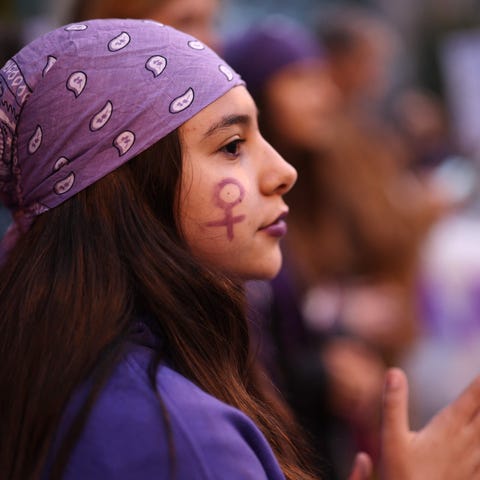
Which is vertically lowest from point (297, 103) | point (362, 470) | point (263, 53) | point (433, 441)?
point (297, 103)

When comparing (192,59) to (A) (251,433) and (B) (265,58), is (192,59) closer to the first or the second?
(A) (251,433)

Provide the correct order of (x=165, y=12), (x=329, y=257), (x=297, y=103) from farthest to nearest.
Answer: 1. (x=329, y=257)
2. (x=297, y=103)
3. (x=165, y=12)

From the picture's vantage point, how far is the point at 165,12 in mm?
3453

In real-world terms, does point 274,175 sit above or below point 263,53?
above

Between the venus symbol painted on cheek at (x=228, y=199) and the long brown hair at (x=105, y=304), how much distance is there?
86 mm

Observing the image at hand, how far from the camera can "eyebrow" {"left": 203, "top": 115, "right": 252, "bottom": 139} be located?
202 centimetres

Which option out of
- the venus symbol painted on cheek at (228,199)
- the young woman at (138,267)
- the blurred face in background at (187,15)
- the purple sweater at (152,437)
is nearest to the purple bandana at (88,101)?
the young woman at (138,267)

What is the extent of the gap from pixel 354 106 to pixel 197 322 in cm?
490

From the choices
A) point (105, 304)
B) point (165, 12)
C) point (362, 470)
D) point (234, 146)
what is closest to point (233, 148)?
point (234, 146)

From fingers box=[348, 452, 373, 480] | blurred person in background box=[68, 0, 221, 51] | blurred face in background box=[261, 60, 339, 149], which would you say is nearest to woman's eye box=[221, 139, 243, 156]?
fingers box=[348, 452, 373, 480]

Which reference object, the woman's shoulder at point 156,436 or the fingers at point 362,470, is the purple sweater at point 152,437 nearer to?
the woman's shoulder at point 156,436

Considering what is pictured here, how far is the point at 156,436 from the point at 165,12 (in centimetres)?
207

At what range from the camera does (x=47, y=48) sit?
2.02 metres

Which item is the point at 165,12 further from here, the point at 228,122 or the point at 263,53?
the point at 228,122
